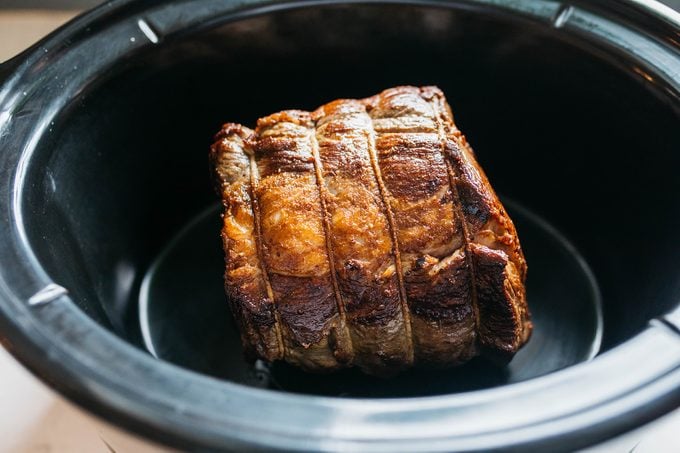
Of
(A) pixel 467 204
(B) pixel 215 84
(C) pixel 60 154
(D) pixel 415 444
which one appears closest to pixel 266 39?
(B) pixel 215 84

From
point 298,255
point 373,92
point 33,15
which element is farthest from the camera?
point 33,15

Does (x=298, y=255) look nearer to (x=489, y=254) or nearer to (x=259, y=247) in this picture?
(x=259, y=247)

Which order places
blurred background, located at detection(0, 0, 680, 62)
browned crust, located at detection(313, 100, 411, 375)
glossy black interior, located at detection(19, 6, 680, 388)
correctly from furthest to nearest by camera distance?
blurred background, located at detection(0, 0, 680, 62)
glossy black interior, located at detection(19, 6, 680, 388)
browned crust, located at detection(313, 100, 411, 375)

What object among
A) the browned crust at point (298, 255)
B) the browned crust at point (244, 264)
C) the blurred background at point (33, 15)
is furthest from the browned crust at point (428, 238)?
the blurred background at point (33, 15)

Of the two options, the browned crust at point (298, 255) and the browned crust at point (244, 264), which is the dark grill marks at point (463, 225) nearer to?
the browned crust at point (298, 255)

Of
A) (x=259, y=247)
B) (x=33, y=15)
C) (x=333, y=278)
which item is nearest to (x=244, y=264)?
(x=259, y=247)

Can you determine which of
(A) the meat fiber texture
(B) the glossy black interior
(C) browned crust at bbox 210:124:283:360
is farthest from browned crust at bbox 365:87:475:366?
(B) the glossy black interior

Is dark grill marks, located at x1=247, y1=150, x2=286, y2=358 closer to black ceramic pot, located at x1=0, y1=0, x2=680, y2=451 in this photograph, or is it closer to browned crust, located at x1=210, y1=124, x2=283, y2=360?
browned crust, located at x1=210, y1=124, x2=283, y2=360
